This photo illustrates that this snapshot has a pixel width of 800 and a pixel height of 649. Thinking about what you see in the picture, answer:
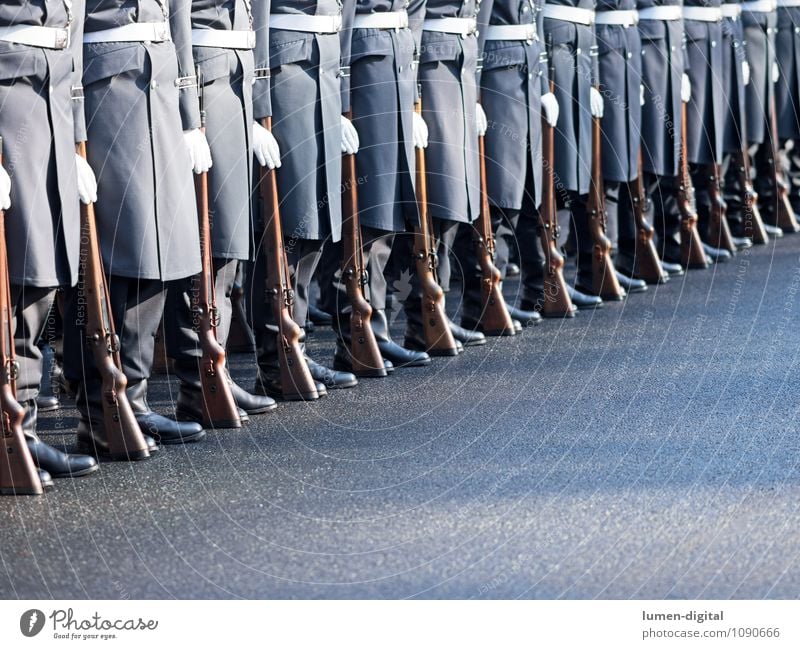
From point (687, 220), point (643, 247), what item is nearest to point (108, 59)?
point (643, 247)

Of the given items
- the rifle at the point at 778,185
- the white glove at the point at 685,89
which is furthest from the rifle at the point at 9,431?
the rifle at the point at 778,185

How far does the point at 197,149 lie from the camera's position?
4.09 meters

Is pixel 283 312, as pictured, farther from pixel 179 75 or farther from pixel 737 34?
pixel 737 34

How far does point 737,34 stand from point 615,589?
541 centimetres

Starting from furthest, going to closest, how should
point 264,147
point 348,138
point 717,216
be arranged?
point 717,216
point 348,138
point 264,147

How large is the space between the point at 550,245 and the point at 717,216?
73.1 inches

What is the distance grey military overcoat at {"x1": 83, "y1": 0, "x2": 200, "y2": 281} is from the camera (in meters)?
3.78

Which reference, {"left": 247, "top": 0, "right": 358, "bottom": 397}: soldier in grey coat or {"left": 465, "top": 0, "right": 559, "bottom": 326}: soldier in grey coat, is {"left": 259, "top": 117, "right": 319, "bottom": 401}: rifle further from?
{"left": 465, "top": 0, "right": 559, "bottom": 326}: soldier in grey coat

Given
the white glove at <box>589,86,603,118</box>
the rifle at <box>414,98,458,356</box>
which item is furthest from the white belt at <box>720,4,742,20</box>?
the rifle at <box>414,98,458,356</box>

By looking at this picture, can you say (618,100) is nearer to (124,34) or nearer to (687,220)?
(687,220)

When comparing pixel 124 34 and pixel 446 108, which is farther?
pixel 446 108

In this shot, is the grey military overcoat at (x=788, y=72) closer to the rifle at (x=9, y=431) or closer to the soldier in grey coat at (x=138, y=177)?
the soldier in grey coat at (x=138, y=177)
